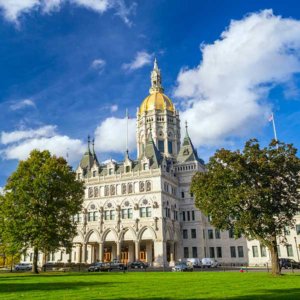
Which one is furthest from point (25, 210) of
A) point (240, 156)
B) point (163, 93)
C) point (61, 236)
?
point (163, 93)

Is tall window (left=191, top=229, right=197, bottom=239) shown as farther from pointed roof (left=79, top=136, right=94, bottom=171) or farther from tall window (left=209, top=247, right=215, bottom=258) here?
pointed roof (left=79, top=136, right=94, bottom=171)

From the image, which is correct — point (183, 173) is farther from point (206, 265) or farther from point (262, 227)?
point (262, 227)

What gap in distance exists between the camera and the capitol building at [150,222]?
78625 mm

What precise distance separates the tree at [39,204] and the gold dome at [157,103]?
60.0 m

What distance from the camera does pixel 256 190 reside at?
38406 millimetres

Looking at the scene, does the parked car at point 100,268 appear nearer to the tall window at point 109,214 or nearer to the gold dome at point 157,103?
the tall window at point 109,214

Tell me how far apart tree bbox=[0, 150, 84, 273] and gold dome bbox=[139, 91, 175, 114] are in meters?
60.0

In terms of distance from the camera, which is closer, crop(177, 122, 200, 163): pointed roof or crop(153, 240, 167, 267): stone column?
crop(153, 240, 167, 267): stone column

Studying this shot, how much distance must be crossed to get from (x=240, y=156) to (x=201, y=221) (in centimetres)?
4859

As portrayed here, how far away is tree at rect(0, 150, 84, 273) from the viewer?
4966cm

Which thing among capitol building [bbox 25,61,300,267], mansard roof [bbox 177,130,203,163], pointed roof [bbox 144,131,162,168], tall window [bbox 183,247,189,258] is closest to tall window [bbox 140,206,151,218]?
capitol building [bbox 25,61,300,267]

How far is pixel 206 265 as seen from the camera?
69062 millimetres

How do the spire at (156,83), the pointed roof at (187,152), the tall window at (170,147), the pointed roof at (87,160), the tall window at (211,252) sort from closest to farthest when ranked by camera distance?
the tall window at (211,252)
the pointed roof at (187,152)
the pointed roof at (87,160)
the tall window at (170,147)
the spire at (156,83)

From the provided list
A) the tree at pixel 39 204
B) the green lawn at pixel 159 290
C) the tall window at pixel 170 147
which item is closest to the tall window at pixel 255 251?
the tall window at pixel 170 147
